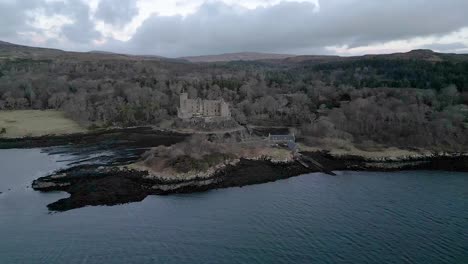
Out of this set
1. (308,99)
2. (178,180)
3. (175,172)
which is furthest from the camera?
(308,99)

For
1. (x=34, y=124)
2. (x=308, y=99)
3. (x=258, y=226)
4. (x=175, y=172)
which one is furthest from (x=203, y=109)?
(x=258, y=226)

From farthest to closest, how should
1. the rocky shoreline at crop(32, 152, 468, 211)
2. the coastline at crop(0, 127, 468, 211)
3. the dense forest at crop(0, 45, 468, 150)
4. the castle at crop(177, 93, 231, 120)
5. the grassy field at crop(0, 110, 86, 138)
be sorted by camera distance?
the castle at crop(177, 93, 231, 120), the grassy field at crop(0, 110, 86, 138), the dense forest at crop(0, 45, 468, 150), the coastline at crop(0, 127, 468, 211), the rocky shoreline at crop(32, 152, 468, 211)

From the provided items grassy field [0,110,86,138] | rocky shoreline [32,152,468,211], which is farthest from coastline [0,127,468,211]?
grassy field [0,110,86,138]

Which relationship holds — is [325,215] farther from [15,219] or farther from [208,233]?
[15,219]

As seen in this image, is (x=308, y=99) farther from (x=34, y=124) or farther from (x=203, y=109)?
(x=34, y=124)

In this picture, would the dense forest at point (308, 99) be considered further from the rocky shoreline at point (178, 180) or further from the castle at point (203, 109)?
the rocky shoreline at point (178, 180)

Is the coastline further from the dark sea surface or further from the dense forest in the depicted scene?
the dense forest
